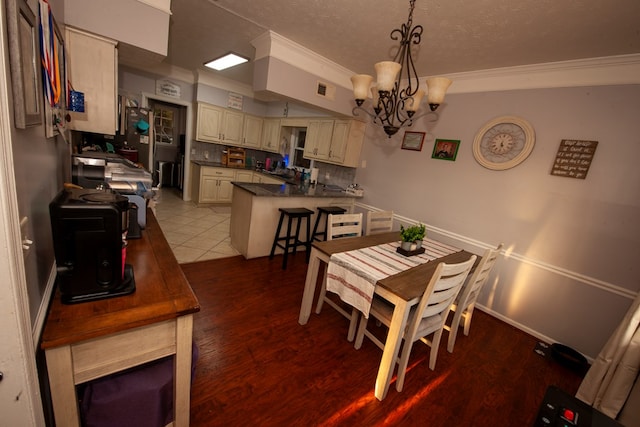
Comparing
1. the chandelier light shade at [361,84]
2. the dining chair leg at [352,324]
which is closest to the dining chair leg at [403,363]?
the dining chair leg at [352,324]

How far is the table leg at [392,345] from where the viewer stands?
1499 millimetres

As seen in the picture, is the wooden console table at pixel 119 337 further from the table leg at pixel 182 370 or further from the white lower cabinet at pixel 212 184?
the white lower cabinet at pixel 212 184

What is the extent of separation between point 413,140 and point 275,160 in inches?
146

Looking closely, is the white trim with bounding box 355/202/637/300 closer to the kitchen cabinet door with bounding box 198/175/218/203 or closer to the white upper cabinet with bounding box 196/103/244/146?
the kitchen cabinet door with bounding box 198/175/218/203

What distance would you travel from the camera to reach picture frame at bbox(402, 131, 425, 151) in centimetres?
339

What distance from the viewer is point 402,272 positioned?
178cm

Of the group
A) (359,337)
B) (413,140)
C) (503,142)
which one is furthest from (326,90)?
(359,337)

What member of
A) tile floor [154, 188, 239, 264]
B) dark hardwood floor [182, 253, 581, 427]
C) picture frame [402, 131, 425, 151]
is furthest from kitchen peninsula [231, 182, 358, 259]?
picture frame [402, 131, 425, 151]

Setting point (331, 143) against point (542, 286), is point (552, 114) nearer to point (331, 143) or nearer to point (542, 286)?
point (542, 286)

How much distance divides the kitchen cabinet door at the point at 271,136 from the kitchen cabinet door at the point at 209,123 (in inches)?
41.0

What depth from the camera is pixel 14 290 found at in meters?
0.62

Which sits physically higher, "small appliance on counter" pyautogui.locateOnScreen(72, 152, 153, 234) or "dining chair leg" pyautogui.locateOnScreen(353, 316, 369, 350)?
"small appliance on counter" pyautogui.locateOnScreen(72, 152, 153, 234)

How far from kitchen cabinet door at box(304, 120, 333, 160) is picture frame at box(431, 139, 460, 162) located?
1.76 meters

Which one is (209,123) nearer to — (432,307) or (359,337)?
(359,337)
